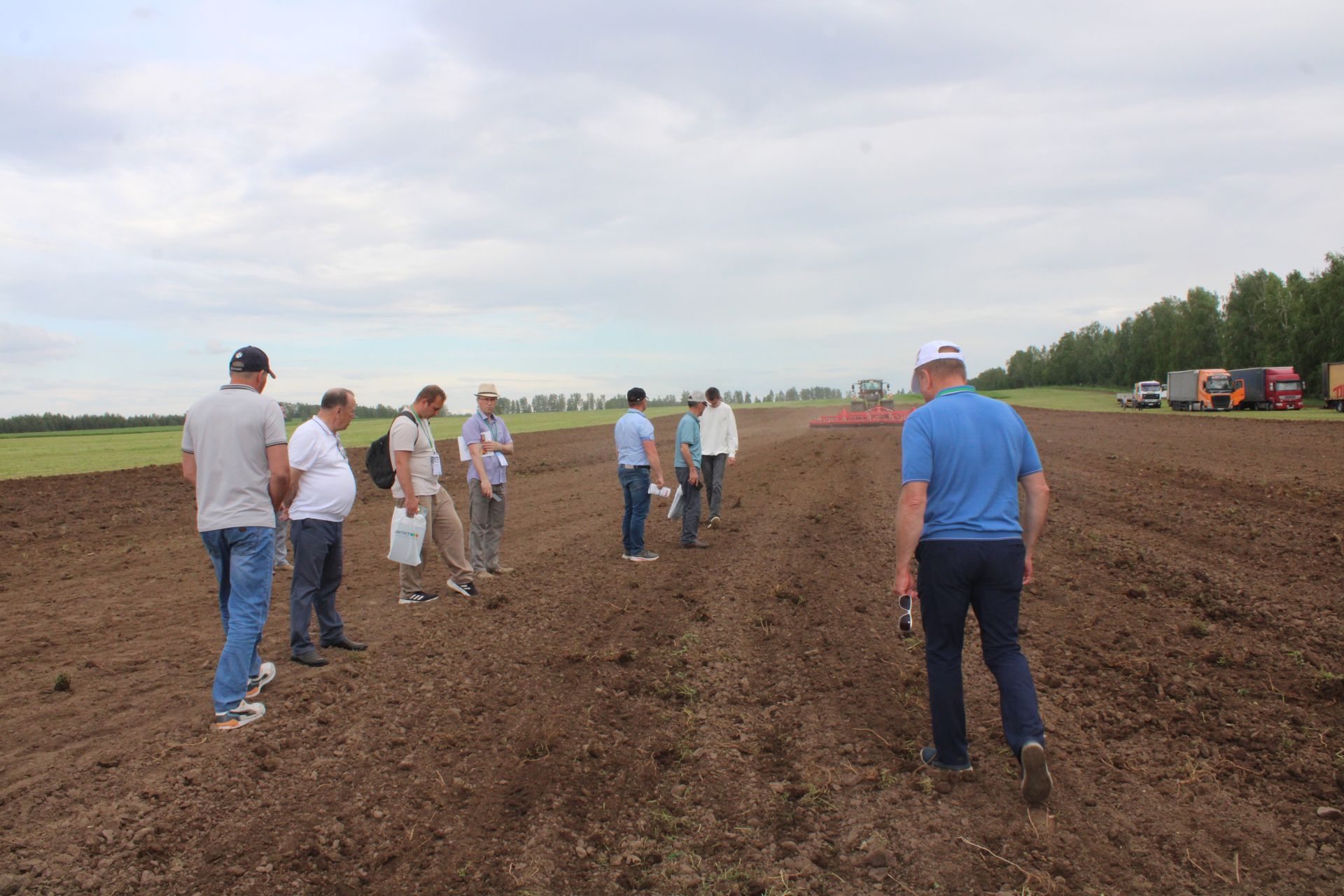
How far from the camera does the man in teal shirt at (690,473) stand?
33.0ft

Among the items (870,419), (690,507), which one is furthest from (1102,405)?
(690,507)

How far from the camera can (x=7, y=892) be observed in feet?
10.7

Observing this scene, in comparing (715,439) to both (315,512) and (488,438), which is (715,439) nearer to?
(488,438)

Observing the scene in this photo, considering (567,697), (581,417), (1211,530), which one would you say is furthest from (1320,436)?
(581,417)

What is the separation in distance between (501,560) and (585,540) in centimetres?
162

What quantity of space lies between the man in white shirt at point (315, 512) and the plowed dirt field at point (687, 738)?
1.56 feet

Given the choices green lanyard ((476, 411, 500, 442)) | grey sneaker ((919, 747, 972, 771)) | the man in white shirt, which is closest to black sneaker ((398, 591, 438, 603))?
the man in white shirt

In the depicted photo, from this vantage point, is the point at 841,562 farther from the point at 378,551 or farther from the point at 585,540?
the point at 378,551

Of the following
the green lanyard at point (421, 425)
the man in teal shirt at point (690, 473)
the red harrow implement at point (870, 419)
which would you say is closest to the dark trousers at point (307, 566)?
the green lanyard at point (421, 425)

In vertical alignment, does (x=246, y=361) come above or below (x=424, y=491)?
above

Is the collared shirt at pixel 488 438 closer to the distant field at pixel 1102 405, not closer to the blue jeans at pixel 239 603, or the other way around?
the blue jeans at pixel 239 603

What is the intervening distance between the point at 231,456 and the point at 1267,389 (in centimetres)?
5765

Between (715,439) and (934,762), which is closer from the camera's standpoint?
(934,762)

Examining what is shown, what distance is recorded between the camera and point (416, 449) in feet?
23.2
